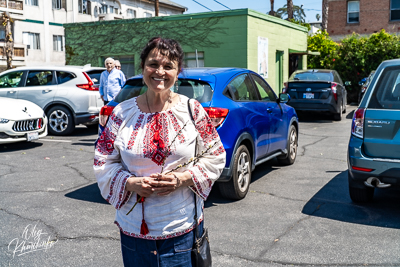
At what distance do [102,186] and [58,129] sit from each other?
397 inches

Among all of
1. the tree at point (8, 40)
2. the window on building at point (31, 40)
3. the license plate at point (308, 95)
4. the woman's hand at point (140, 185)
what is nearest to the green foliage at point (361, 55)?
the license plate at point (308, 95)

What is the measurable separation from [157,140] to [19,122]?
8139mm

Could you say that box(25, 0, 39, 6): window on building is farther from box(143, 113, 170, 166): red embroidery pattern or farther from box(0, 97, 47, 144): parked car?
box(143, 113, 170, 166): red embroidery pattern

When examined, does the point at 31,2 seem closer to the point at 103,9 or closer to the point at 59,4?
the point at 59,4

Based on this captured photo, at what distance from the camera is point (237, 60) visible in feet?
58.9

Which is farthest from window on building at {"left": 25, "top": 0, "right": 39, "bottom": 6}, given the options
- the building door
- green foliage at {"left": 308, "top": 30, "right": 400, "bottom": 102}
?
green foliage at {"left": 308, "top": 30, "right": 400, "bottom": 102}

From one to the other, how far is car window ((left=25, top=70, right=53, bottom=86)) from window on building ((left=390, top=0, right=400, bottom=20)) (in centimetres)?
2783

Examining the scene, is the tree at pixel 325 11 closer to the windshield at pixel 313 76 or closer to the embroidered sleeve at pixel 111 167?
the windshield at pixel 313 76

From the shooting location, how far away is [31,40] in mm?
38531

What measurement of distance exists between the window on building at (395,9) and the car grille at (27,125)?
29433 mm

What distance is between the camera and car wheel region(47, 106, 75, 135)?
1178 centimetres

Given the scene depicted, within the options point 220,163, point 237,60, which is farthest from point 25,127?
point 237,60

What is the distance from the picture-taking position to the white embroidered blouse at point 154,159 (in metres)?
2.27

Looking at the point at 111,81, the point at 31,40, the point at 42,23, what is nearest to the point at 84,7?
the point at 42,23
